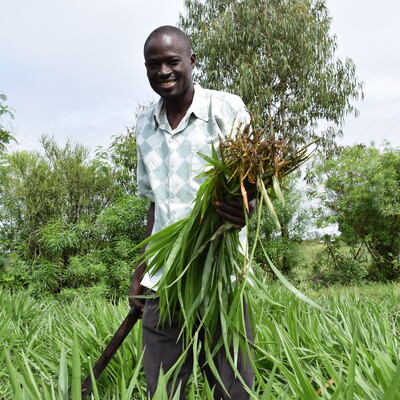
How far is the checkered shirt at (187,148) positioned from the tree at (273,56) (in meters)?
11.4

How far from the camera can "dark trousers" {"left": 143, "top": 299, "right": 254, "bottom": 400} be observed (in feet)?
5.62

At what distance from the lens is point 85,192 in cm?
771

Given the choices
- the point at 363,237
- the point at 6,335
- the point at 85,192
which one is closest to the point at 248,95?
the point at 363,237

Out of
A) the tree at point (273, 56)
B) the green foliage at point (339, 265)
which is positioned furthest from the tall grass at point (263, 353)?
the tree at point (273, 56)

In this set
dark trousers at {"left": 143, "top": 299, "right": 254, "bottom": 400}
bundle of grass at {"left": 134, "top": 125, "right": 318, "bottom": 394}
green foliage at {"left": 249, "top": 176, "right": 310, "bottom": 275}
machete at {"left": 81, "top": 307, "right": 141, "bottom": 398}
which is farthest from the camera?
green foliage at {"left": 249, "top": 176, "right": 310, "bottom": 275}

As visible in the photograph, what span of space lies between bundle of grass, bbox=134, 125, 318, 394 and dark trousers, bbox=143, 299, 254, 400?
95 millimetres

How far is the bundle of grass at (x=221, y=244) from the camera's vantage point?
125 centimetres

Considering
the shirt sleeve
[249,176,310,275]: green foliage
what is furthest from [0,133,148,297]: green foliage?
the shirt sleeve

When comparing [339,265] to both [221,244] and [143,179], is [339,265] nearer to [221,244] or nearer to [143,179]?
[143,179]

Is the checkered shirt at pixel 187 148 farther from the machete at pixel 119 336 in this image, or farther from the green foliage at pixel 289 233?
the green foliage at pixel 289 233

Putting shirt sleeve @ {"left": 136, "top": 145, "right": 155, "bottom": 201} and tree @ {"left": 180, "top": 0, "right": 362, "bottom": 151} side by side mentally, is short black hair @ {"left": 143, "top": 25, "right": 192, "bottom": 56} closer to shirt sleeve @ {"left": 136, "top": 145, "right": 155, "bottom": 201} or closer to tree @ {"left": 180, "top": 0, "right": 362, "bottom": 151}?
shirt sleeve @ {"left": 136, "top": 145, "right": 155, "bottom": 201}

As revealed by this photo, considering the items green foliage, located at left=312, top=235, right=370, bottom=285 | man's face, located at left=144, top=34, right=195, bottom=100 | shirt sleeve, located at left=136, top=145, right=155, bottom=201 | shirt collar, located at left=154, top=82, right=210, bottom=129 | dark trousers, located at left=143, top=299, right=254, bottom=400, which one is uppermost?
man's face, located at left=144, top=34, right=195, bottom=100

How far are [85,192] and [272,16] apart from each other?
8905 millimetres

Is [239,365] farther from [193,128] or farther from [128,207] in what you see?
[128,207]
